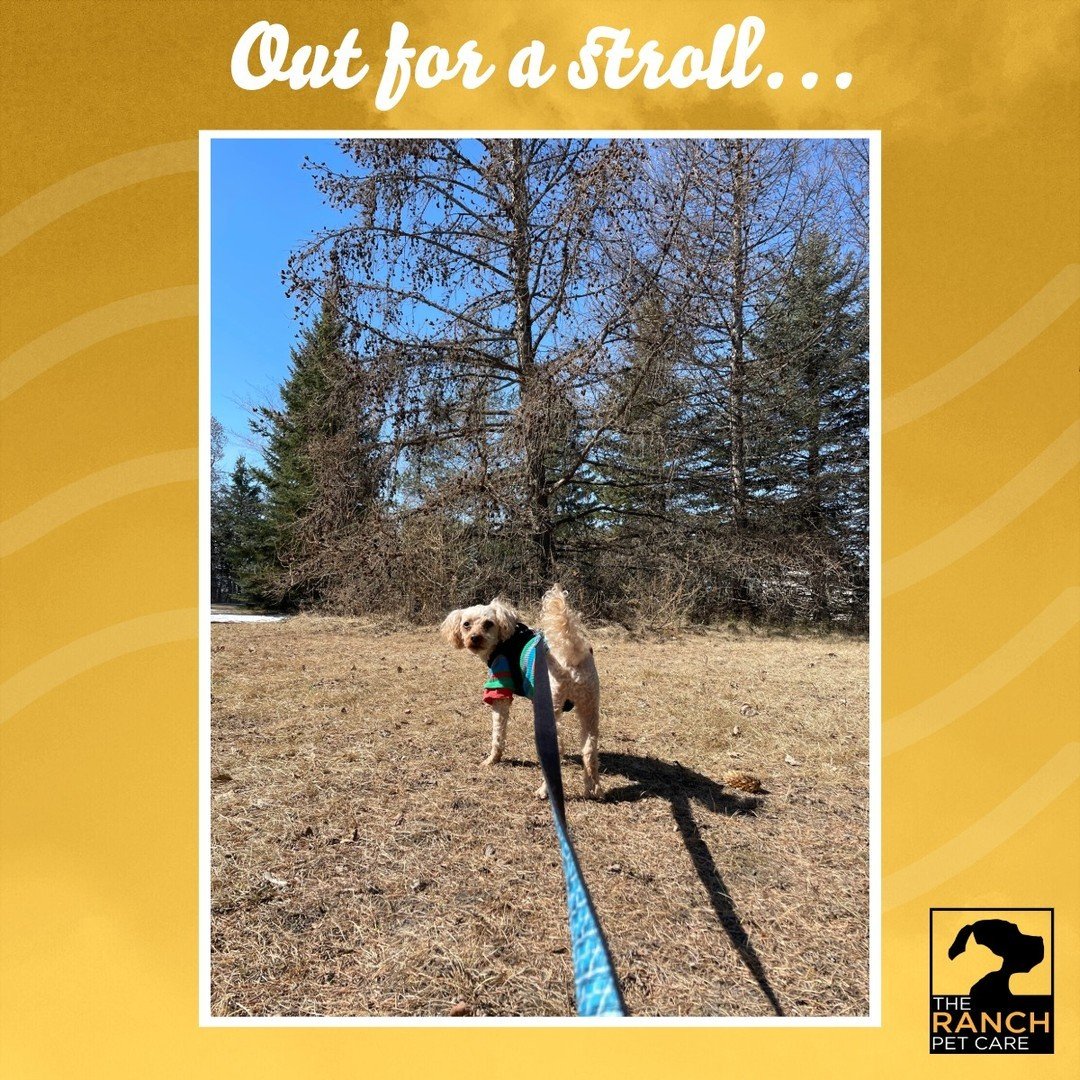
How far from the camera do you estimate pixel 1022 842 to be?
1840 millimetres

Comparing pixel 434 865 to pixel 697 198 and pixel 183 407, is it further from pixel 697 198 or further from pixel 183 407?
pixel 697 198

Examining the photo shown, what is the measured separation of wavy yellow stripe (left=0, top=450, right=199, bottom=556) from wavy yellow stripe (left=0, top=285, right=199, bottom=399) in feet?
1.26

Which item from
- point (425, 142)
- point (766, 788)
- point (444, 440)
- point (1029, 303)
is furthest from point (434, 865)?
point (425, 142)

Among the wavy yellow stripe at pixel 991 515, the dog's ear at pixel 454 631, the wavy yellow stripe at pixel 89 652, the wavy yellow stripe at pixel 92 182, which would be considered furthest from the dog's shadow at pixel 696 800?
the wavy yellow stripe at pixel 92 182

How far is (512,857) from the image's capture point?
2.36 meters

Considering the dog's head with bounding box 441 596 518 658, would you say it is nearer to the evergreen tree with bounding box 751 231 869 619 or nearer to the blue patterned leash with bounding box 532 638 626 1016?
the blue patterned leash with bounding box 532 638 626 1016

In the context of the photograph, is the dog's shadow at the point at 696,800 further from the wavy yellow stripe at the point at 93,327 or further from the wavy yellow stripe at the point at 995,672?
the wavy yellow stripe at the point at 93,327

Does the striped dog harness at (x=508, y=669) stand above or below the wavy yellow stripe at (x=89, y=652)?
below

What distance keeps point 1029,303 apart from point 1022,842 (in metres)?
1.76

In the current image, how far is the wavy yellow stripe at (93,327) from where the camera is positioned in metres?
1.85

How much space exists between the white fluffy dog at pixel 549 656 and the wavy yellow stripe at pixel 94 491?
1572mm

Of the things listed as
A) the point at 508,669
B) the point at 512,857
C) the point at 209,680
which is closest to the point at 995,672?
the point at 512,857

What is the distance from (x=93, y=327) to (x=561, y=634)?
7.11ft

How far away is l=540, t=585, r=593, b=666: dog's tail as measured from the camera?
2824 mm
